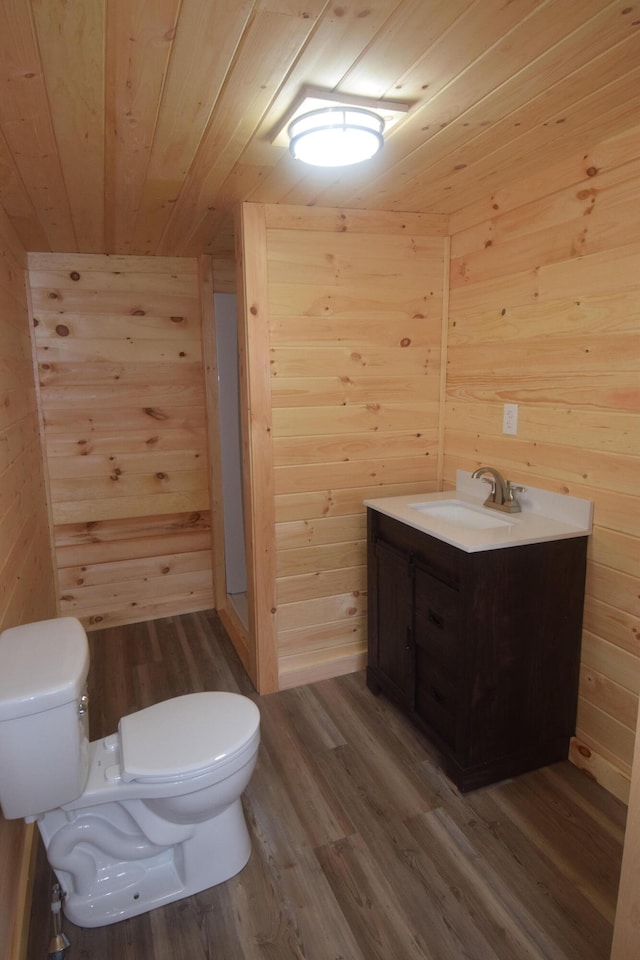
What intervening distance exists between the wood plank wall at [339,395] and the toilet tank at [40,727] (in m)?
1.15

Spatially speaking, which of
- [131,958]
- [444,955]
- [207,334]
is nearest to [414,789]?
[444,955]

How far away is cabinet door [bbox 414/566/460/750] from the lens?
77.2 inches

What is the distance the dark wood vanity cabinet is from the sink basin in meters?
0.26

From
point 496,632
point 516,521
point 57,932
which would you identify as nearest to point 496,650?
point 496,632

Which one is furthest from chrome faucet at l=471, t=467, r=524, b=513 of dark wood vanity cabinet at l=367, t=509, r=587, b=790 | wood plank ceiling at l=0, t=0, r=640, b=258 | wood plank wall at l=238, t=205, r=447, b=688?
wood plank ceiling at l=0, t=0, r=640, b=258

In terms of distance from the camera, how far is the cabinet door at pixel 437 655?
196 centimetres

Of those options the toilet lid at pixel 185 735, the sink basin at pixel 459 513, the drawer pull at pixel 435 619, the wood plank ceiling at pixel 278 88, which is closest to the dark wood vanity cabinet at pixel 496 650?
the drawer pull at pixel 435 619

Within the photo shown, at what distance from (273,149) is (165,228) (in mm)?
1079

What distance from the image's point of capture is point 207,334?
131 inches

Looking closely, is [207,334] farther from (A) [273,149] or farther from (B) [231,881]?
(B) [231,881]

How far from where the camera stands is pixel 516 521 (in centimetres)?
211

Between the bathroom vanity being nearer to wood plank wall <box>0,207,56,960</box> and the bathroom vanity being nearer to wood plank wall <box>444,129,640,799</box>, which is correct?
wood plank wall <box>444,129,640,799</box>

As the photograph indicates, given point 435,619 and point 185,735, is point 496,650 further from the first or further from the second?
point 185,735

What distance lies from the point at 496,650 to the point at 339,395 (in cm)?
127
